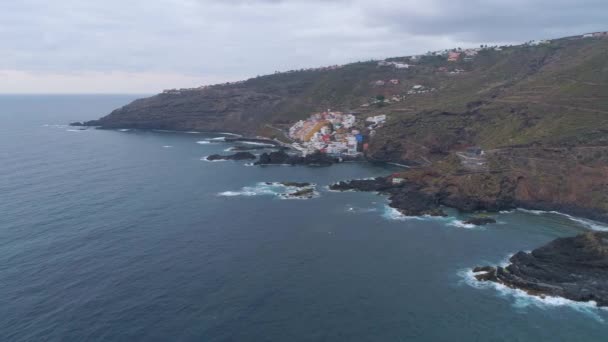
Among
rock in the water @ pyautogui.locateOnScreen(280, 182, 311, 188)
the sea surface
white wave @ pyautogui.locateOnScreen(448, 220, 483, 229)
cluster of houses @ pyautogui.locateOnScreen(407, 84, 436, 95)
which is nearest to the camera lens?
the sea surface

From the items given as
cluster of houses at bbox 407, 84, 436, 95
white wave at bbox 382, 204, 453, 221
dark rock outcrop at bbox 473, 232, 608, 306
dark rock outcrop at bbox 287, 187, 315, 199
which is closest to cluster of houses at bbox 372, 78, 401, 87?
cluster of houses at bbox 407, 84, 436, 95

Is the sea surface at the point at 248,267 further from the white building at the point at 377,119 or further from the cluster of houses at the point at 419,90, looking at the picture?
the cluster of houses at the point at 419,90

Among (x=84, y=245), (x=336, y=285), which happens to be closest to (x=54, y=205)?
(x=84, y=245)

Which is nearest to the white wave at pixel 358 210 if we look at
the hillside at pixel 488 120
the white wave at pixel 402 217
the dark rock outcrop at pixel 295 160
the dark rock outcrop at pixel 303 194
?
the white wave at pixel 402 217

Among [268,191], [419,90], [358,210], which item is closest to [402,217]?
[358,210]

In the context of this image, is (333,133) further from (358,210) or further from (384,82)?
(358,210)

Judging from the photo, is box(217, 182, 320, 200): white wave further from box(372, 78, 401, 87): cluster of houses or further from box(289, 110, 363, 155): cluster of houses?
box(372, 78, 401, 87): cluster of houses
